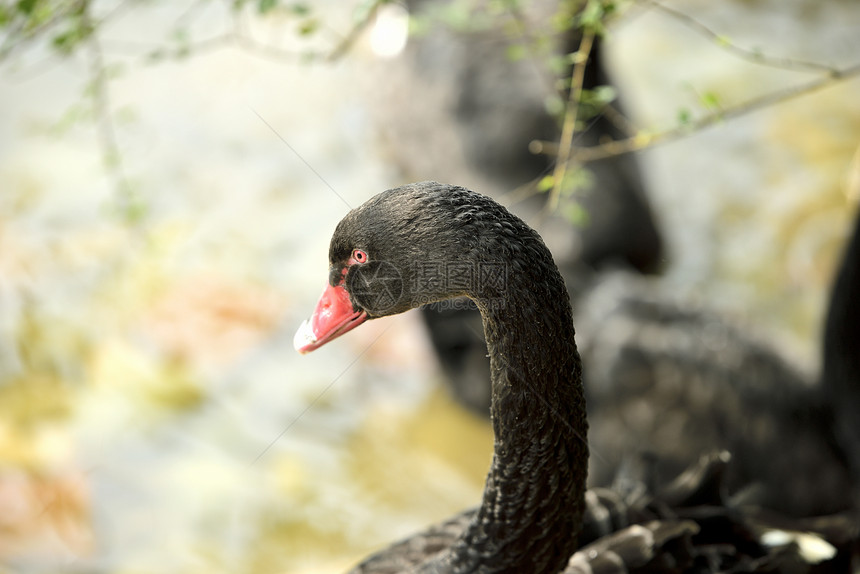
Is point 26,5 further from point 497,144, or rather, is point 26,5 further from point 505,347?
point 497,144

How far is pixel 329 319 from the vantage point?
4.00 ft

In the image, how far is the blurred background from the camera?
245 centimetres

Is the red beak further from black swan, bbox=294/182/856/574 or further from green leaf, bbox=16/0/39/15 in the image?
green leaf, bbox=16/0/39/15

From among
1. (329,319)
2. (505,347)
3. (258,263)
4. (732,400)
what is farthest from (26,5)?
(258,263)

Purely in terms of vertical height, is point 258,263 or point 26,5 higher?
point 26,5

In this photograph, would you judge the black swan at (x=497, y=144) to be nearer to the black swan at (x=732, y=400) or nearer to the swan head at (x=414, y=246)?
the black swan at (x=732, y=400)

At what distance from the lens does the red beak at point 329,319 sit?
1.20 metres

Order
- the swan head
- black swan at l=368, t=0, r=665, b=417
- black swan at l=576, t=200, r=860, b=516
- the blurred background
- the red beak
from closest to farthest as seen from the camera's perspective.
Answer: the swan head → the red beak → black swan at l=576, t=200, r=860, b=516 → the blurred background → black swan at l=368, t=0, r=665, b=417

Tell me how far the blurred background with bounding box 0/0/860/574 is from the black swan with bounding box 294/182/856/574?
743 millimetres

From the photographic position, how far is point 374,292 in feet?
3.83

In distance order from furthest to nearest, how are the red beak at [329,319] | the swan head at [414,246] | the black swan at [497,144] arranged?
the black swan at [497,144]
the red beak at [329,319]
the swan head at [414,246]

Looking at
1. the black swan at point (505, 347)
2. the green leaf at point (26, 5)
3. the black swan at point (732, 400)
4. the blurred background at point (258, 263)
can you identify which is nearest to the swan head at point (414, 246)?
the black swan at point (505, 347)

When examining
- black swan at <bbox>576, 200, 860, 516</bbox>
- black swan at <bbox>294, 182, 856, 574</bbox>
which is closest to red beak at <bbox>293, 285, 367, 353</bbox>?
black swan at <bbox>294, 182, 856, 574</bbox>

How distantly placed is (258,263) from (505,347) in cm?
220
